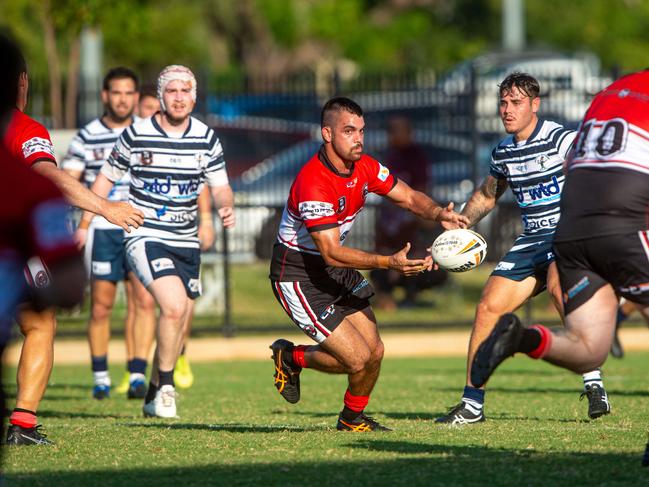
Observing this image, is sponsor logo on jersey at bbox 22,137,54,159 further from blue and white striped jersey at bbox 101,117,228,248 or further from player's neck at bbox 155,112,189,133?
player's neck at bbox 155,112,189,133

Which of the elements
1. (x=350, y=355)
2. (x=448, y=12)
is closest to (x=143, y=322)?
(x=350, y=355)

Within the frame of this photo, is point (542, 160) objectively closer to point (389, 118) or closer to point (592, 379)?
point (592, 379)

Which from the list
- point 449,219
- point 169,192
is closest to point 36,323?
point 169,192

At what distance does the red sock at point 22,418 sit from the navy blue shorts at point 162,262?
6.68 feet

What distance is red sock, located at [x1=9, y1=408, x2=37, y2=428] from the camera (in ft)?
25.2

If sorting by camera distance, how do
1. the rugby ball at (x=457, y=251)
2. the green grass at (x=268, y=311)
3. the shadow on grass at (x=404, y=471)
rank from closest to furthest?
the shadow on grass at (x=404, y=471) → the rugby ball at (x=457, y=251) → the green grass at (x=268, y=311)

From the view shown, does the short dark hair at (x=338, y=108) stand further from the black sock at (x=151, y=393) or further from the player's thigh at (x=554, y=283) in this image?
the black sock at (x=151, y=393)

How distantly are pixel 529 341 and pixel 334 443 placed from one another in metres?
1.65

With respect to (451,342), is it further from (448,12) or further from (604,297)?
(448,12)

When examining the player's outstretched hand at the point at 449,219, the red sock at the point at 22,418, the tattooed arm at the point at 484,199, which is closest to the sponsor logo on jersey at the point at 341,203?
the player's outstretched hand at the point at 449,219

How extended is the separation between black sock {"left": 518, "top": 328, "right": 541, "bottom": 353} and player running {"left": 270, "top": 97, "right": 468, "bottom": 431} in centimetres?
149

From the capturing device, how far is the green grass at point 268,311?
17.4m

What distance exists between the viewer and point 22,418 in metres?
7.68

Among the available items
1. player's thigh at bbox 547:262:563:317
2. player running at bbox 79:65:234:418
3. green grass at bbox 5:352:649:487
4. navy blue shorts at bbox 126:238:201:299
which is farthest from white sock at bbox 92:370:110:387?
player's thigh at bbox 547:262:563:317
